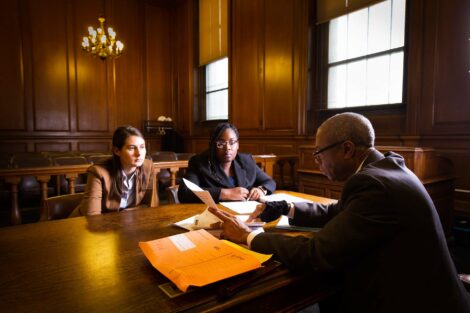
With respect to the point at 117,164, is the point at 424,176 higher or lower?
lower

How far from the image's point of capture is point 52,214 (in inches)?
65.3

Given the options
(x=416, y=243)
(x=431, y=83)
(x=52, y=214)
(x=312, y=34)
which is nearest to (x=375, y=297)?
(x=416, y=243)

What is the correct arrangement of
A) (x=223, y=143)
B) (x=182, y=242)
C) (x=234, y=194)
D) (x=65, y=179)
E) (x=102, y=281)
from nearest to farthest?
(x=102, y=281) < (x=182, y=242) < (x=234, y=194) < (x=223, y=143) < (x=65, y=179)

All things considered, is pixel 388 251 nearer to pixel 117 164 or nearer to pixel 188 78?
pixel 117 164

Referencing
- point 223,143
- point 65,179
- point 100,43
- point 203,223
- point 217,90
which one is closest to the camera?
point 203,223

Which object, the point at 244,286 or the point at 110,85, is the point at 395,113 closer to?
the point at 244,286

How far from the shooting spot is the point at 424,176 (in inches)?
114

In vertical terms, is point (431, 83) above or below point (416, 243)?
above

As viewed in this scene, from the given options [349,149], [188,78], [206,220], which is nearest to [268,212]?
[206,220]

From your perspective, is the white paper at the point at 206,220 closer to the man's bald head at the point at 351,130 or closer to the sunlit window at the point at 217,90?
the man's bald head at the point at 351,130

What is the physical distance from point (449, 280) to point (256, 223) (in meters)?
0.65

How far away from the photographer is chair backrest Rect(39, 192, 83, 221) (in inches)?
64.7

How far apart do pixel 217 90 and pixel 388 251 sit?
655 centimetres

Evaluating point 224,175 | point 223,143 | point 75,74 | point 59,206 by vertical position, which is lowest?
point 59,206
